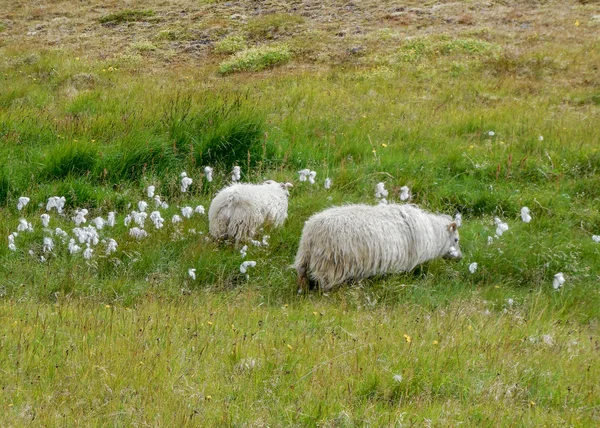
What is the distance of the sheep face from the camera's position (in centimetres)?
873

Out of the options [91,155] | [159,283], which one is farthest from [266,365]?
[91,155]

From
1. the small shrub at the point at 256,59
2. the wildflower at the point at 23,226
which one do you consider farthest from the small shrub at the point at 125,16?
the wildflower at the point at 23,226

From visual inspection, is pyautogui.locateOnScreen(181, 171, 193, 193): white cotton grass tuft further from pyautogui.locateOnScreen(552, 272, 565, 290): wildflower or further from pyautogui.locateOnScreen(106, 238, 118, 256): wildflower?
pyautogui.locateOnScreen(552, 272, 565, 290): wildflower

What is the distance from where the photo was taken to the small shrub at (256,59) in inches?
747

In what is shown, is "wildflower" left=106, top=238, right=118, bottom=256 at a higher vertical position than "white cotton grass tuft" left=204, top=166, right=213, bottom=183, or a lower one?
lower

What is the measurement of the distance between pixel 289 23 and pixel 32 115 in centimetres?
1230

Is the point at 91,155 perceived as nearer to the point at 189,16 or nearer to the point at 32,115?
the point at 32,115

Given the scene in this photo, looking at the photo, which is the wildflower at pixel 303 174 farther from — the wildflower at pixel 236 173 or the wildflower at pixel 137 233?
the wildflower at pixel 137 233

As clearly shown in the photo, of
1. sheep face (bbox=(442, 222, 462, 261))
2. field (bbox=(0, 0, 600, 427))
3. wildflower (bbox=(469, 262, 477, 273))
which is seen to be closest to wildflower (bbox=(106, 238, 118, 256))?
field (bbox=(0, 0, 600, 427))

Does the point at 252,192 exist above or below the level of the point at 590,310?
above

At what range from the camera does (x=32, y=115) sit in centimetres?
1294

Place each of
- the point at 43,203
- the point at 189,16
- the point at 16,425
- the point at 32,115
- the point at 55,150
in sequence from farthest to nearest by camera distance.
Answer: the point at 189,16, the point at 32,115, the point at 55,150, the point at 43,203, the point at 16,425

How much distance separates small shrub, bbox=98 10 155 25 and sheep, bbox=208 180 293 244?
62.9 ft

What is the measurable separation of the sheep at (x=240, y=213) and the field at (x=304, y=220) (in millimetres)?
212
